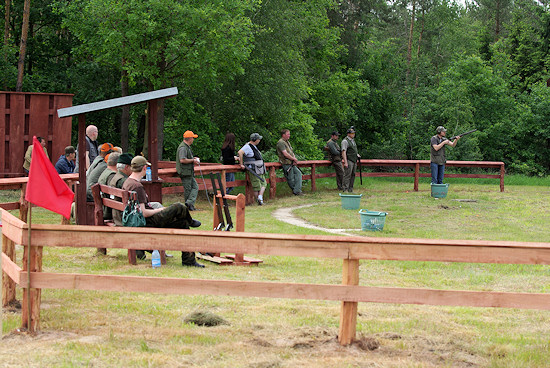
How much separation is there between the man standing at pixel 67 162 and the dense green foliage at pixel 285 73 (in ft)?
18.4

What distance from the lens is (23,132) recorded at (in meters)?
18.6

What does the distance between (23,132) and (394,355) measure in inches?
620

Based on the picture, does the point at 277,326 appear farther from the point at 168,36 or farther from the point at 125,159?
the point at 168,36

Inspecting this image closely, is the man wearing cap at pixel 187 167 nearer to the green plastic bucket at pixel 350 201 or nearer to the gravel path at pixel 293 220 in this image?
the gravel path at pixel 293 220

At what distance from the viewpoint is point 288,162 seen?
18.4 m

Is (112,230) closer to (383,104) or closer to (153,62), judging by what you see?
(153,62)

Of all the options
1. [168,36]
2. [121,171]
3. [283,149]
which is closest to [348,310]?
[121,171]

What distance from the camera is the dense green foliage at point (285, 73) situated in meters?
19.2

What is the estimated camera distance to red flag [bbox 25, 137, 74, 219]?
5121 mm

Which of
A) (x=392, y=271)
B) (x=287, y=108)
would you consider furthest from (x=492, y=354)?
(x=287, y=108)

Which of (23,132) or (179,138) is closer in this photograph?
(23,132)

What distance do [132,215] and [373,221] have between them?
5.31m

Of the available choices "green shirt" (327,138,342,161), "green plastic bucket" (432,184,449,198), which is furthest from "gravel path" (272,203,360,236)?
"green plastic bucket" (432,184,449,198)

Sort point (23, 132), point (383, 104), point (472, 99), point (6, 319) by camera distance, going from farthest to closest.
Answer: point (383, 104)
point (472, 99)
point (23, 132)
point (6, 319)
